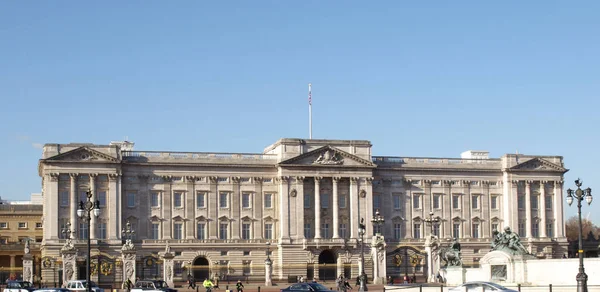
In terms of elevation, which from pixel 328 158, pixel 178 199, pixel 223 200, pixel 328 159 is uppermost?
pixel 328 158

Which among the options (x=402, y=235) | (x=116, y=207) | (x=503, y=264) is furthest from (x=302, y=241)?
(x=503, y=264)

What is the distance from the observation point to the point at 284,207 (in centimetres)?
11350

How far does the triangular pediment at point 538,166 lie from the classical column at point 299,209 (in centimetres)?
2647

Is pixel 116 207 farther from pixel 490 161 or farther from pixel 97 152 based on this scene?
pixel 490 161

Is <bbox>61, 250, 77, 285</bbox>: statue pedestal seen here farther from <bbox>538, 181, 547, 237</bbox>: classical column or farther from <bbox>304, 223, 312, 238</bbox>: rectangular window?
<bbox>538, 181, 547, 237</bbox>: classical column

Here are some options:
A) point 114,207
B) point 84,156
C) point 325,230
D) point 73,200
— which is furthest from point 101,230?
point 325,230

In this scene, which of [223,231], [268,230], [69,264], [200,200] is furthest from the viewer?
[268,230]

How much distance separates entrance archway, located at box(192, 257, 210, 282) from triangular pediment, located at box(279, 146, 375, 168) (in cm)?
1359

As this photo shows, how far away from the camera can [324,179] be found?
11538cm

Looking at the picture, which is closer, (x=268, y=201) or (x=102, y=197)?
(x=102, y=197)

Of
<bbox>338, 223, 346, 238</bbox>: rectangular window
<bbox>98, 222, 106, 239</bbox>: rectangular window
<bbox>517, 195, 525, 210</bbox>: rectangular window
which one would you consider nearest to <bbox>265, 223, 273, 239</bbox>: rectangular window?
<bbox>338, 223, 346, 238</bbox>: rectangular window

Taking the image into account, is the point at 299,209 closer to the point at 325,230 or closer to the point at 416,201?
the point at 325,230

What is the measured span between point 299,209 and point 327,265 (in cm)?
700

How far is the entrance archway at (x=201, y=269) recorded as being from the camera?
10815 centimetres
